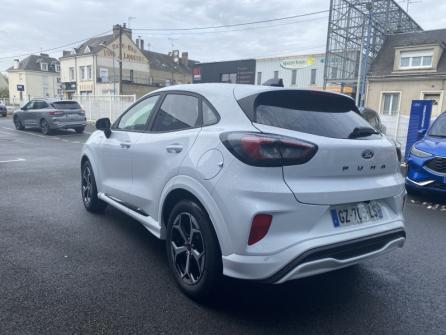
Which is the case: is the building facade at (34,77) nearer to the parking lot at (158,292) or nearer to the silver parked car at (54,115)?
the silver parked car at (54,115)

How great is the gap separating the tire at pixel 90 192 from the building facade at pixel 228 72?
36.8 m

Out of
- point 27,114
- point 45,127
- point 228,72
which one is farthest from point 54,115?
point 228,72

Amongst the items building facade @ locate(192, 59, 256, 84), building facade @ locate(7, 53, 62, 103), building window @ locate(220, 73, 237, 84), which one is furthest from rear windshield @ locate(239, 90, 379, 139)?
building facade @ locate(7, 53, 62, 103)

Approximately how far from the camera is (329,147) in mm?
2504

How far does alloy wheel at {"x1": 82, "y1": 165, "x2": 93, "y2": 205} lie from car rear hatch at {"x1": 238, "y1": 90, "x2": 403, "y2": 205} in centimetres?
298

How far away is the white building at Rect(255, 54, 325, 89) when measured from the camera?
36812mm

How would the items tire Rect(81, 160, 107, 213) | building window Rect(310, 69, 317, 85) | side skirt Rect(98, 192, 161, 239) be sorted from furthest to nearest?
building window Rect(310, 69, 317, 85)
tire Rect(81, 160, 107, 213)
side skirt Rect(98, 192, 161, 239)

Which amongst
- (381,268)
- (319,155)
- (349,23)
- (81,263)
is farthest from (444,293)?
(349,23)

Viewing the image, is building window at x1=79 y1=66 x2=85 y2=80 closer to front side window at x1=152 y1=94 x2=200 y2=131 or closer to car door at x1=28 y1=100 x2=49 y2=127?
car door at x1=28 y1=100 x2=49 y2=127

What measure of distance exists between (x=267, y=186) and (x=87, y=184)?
11.4ft

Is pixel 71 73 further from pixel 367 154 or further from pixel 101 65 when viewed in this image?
pixel 367 154

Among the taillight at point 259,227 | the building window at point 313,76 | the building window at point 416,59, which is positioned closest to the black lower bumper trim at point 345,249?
the taillight at point 259,227

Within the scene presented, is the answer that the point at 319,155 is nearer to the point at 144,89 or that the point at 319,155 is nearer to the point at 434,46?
the point at 434,46

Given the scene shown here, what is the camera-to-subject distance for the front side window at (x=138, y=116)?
3.72m
